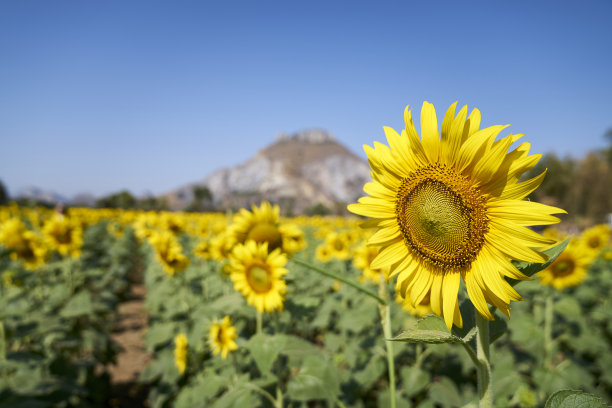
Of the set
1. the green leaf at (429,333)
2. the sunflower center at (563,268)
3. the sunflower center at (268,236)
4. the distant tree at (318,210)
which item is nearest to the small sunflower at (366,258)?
the sunflower center at (268,236)

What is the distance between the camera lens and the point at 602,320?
16.9 feet

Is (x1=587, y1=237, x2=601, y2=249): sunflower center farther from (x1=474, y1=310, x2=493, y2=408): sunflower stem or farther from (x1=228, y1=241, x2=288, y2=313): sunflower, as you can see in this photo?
(x1=474, y1=310, x2=493, y2=408): sunflower stem

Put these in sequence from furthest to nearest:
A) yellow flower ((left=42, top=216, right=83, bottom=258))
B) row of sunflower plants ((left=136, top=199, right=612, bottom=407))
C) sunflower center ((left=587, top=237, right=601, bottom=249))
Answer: sunflower center ((left=587, top=237, right=601, bottom=249)) → yellow flower ((left=42, top=216, right=83, bottom=258)) → row of sunflower plants ((left=136, top=199, right=612, bottom=407))

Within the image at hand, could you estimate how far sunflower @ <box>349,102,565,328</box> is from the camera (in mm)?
941

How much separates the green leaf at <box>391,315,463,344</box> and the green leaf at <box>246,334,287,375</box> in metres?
1.27

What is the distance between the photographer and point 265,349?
2.12 meters

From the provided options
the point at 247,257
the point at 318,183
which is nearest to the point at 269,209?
the point at 247,257

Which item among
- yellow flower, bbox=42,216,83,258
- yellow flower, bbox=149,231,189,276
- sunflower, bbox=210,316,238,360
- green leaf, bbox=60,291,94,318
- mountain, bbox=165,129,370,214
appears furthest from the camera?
mountain, bbox=165,129,370,214

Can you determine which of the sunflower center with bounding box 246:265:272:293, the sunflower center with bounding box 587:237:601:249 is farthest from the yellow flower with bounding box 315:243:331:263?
the sunflower center with bounding box 587:237:601:249

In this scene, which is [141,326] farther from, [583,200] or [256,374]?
[583,200]

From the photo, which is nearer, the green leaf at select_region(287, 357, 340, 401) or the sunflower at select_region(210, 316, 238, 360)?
the green leaf at select_region(287, 357, 340, 401)

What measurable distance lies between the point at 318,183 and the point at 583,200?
14321 centimetres

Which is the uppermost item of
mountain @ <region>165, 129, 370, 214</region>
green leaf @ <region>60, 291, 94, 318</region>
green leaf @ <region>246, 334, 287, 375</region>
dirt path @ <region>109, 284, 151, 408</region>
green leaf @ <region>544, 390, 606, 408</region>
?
mountain @ <region>165, 129, 370, 214</region>

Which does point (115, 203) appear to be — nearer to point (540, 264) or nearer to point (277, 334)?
point (277, 334)
